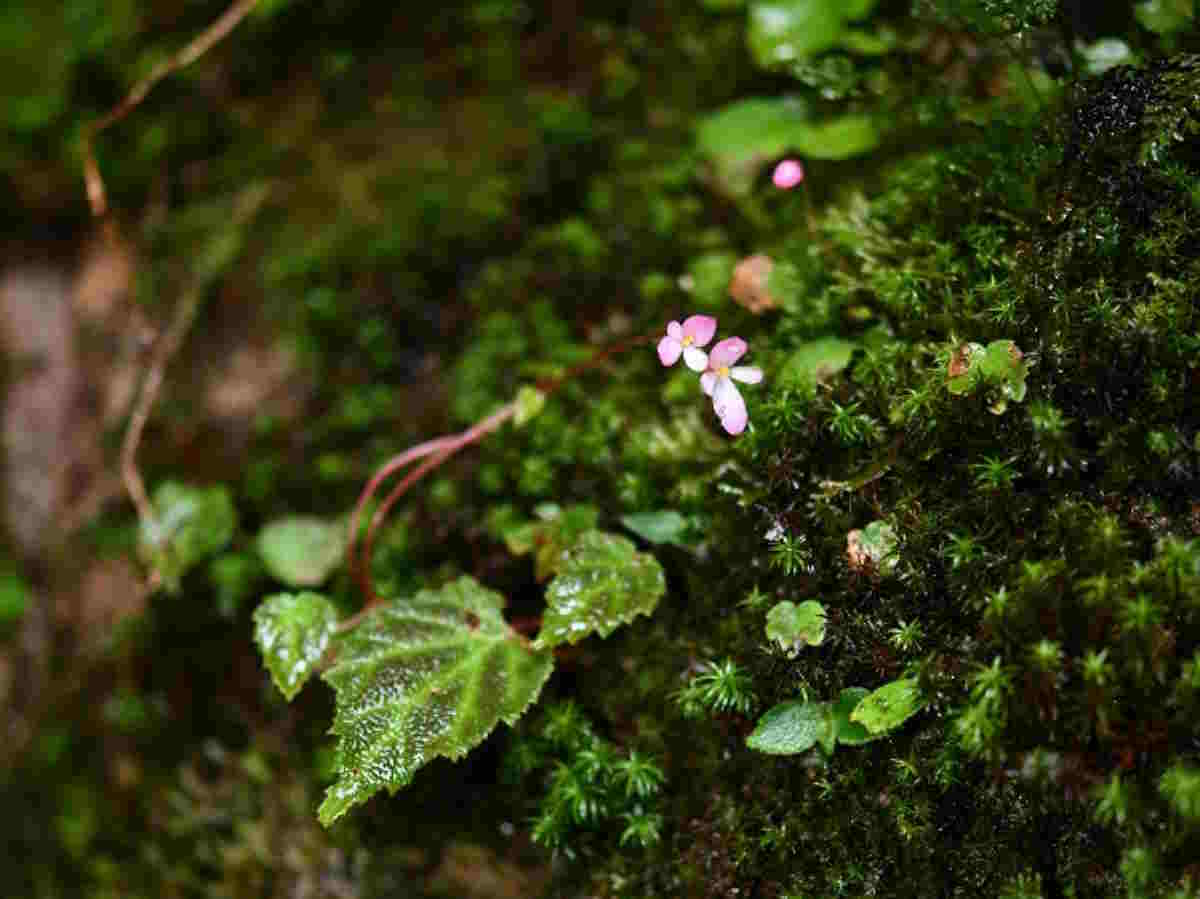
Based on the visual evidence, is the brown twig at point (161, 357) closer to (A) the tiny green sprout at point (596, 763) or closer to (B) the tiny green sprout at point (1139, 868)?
(A) the tiny green sprout at point (596, 763)

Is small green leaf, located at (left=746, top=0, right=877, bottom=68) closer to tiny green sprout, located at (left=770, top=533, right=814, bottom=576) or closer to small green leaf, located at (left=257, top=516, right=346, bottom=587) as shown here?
tiny green sprout, located at (left=770, top=533, right=814, bottom=576)

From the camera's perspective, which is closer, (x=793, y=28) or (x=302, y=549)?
(x=302, y=549)

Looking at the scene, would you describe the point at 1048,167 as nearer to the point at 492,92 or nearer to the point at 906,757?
the point at 906,757

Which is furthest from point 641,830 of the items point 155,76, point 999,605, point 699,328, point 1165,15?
point 155,76

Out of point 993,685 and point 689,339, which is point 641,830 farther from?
point 689,339

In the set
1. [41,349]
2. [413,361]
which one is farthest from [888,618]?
[41,349]
